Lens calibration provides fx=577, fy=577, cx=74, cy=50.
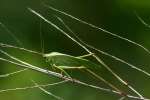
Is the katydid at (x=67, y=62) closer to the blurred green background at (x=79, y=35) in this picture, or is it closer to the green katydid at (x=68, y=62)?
the green katydid at (x=68, y=62)

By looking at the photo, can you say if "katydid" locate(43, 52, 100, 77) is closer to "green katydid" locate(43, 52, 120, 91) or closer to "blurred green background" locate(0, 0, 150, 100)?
"green katydid" locate(43, 52, 120, 91)

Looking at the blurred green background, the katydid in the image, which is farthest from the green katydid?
the blurred green background

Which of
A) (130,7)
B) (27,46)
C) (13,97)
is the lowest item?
(13,97)

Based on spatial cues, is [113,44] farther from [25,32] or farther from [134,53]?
[25,32]

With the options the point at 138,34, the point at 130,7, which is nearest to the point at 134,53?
the point at 138,34

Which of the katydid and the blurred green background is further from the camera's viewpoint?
the blurred green background

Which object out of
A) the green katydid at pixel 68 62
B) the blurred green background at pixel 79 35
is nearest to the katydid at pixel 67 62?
the green katydid at pixel 68 62

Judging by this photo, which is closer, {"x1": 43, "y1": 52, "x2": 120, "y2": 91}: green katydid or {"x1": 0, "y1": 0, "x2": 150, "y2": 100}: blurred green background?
{"x1": 43, "y1": 52, "x2": 120, "y2": 91}: green katydid

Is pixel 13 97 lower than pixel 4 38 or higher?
lower
